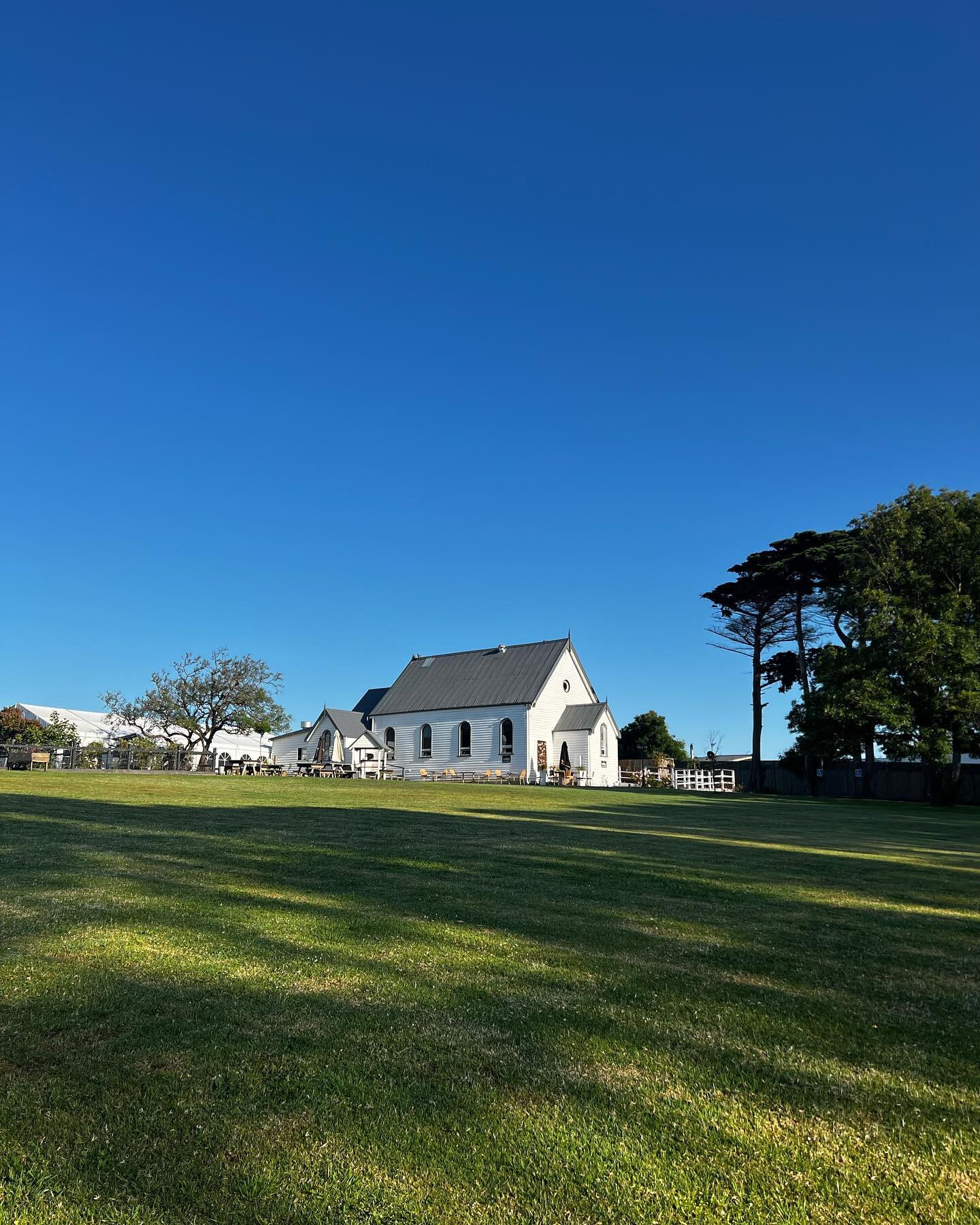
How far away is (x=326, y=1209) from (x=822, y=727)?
113 ft

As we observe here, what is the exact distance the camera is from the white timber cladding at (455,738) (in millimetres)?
45125

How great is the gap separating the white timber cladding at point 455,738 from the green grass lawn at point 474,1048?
38.1 meters

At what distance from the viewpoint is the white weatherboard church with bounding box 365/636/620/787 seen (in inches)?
1763

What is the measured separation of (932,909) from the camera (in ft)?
21.6

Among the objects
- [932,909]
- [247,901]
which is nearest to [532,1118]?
[247,901]

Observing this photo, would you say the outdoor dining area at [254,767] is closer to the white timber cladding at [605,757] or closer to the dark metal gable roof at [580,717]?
the dark metal gable roof at [580,717]

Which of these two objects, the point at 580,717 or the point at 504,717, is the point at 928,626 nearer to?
the point at 580,717

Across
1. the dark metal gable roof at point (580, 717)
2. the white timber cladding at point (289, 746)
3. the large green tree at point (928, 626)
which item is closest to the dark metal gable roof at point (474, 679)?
the dark metal gable roof at point (580, 717)

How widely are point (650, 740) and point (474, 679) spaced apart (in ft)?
55.5

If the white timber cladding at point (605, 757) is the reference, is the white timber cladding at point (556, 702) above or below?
above

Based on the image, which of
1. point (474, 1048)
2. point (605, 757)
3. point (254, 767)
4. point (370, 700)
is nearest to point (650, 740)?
point (605, 757)

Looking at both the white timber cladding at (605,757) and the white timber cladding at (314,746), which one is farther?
the white timber cladding at (314,746)

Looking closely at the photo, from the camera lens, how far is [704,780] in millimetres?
42781

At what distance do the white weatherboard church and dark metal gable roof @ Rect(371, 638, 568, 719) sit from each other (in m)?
0.06
